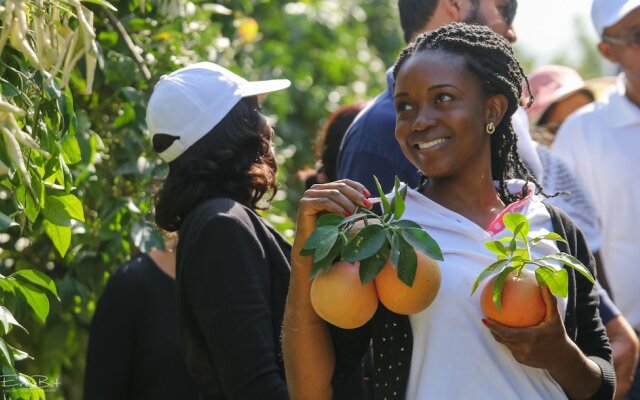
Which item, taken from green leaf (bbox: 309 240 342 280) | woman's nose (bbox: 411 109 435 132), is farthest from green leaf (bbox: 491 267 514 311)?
woman's nose (bbox: 411 109 435 132)

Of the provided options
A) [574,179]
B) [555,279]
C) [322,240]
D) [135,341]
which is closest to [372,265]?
[322,240]

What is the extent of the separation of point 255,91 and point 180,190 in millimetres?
353

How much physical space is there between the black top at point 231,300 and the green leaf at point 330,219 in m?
0.72

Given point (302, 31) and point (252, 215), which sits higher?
point (252, 215)


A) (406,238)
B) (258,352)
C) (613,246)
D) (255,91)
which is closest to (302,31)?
(613,246)

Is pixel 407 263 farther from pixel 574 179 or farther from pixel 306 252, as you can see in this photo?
pixel 574 179

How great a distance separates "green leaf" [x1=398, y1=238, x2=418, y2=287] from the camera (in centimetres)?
240

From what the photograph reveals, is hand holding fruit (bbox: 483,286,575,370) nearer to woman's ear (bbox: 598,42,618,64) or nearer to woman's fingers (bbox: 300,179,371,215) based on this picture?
woman's fingers (bbox: 300,179,371,215)

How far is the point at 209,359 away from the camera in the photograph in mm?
3244

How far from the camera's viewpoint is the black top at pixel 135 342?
385 cm

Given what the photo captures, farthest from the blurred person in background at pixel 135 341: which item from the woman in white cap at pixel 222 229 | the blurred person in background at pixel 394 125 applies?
the blurred person in background at pixel 394 125

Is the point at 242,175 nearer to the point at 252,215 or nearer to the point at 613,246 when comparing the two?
the point at 252,215

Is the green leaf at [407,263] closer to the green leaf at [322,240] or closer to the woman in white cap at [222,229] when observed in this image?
the green leaf at [322,240]

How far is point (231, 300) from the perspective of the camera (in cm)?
313
